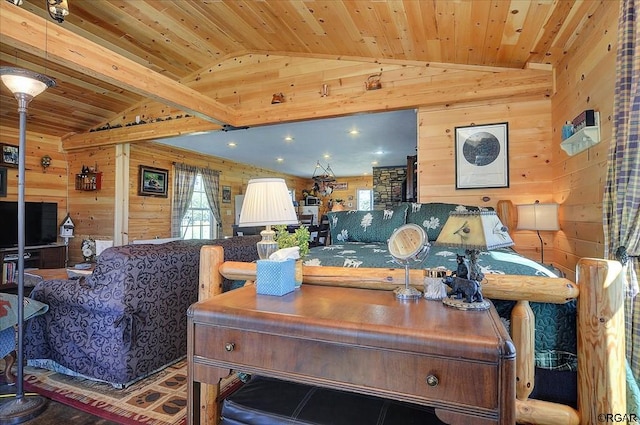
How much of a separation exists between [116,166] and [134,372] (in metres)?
4.52

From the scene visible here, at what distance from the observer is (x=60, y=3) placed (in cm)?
217

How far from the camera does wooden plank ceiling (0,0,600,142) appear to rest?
257 cm

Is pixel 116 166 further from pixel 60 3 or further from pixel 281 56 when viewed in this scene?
pixel 60 3

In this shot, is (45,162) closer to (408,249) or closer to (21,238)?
(21,238)

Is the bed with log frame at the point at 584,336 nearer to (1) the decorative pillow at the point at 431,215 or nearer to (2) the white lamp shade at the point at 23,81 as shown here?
(1) the decorative pillow at the point at 431,215

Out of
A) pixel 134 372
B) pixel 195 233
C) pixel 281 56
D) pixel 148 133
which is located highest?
pixel 281 56

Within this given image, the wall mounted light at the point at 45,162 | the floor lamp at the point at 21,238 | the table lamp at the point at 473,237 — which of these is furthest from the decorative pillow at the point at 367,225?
the wall mounted light at the point at 45,162

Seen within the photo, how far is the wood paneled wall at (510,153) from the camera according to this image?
10.8ft

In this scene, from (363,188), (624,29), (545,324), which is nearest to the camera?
(545,324)

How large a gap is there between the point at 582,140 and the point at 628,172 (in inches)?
37.8

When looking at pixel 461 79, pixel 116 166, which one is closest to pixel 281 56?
pixel 461 79

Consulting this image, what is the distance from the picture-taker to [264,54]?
451 centimetres

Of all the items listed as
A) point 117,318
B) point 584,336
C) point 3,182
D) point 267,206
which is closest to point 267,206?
point 267,206

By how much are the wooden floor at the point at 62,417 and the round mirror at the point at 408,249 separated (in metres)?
1.81
